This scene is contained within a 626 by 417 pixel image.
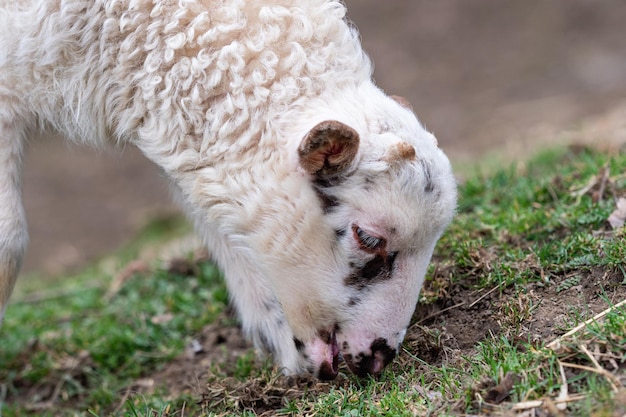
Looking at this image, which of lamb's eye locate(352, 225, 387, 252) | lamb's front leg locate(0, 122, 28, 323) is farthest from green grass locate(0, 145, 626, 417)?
lamb's front leg locate(0, 122, 28, 323)

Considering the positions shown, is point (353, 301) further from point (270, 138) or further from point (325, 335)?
point (270, 138)

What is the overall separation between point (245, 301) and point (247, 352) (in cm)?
44

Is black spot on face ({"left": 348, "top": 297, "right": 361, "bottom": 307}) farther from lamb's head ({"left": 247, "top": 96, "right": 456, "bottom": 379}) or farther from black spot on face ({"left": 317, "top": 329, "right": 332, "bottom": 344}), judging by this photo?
black spot on face ({"left": 317, "top": 329, "right": 332, "bottom": 344})

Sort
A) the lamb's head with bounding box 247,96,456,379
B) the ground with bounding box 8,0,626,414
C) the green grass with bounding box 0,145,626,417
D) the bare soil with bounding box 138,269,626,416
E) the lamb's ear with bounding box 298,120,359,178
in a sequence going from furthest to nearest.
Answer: the ground with bounding box 8,0,626,414, the bare soil with bounding box 138,269,626,416, the lamb's head with bounding box 247,96,456,379, the lamb's ear with bounding box 298,120,359,178, the green grass with bounding box 0,145,626,417

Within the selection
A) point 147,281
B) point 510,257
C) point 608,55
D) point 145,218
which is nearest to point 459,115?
point 608,55

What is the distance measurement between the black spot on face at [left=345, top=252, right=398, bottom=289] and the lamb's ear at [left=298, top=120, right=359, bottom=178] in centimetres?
45

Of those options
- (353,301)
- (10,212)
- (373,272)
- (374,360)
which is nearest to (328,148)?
(373,272)

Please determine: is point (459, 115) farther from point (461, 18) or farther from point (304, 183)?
point (304, 183)

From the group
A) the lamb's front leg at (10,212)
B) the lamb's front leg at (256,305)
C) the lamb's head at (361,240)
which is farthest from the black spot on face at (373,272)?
the lamb's front leg at (10,212)

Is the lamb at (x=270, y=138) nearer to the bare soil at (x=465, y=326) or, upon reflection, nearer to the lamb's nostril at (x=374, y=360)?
the lamb's nostril at (x=374, y=360)

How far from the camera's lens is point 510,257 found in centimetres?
454

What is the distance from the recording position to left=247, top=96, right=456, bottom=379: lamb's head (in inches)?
148

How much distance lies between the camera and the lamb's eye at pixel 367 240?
12.5ft

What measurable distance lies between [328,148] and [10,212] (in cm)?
164
